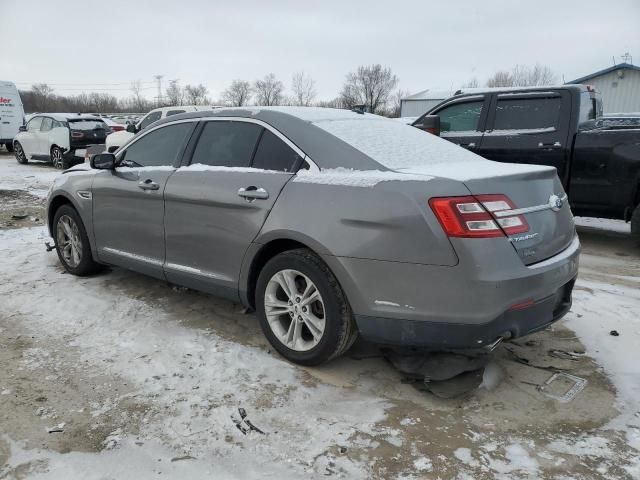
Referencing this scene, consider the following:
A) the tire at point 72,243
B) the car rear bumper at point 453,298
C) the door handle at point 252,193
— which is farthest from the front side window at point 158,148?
the car rear bumper at point 453,298

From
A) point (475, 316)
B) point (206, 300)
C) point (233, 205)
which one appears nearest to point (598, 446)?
point (475, 316)

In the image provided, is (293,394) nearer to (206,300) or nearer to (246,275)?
(246,275)

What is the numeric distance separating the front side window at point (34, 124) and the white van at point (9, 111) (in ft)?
11.6

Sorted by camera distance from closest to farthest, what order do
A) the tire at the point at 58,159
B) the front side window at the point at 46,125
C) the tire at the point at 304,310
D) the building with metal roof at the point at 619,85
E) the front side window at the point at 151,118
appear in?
the tire at the point at 304,310 < the front side window at the point at 151,118 < the tire at the point at 58,159 < the front side window at the point at 46,125 < the building with metal roof at the point at 619,85

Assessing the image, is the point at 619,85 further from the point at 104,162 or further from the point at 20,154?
the point at 104,162

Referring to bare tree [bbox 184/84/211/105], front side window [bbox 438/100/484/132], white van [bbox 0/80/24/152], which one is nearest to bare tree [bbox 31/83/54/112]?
bare tree [bbox 184/84/211/105]

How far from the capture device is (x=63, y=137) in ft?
49.3

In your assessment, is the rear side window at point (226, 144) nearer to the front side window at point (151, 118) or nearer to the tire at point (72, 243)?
the tire at point (72, 243)

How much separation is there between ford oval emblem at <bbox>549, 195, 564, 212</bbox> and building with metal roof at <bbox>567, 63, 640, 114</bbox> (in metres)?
31.9

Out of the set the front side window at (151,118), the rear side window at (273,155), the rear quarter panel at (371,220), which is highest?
the front side window at (151,118)

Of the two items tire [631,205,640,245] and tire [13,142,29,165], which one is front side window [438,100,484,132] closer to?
tire [631,205,640,245]

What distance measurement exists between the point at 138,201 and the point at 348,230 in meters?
2.11

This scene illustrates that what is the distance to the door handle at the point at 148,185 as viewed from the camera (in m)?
3.95

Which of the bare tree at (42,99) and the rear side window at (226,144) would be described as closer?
the rear side window at (226,144)
